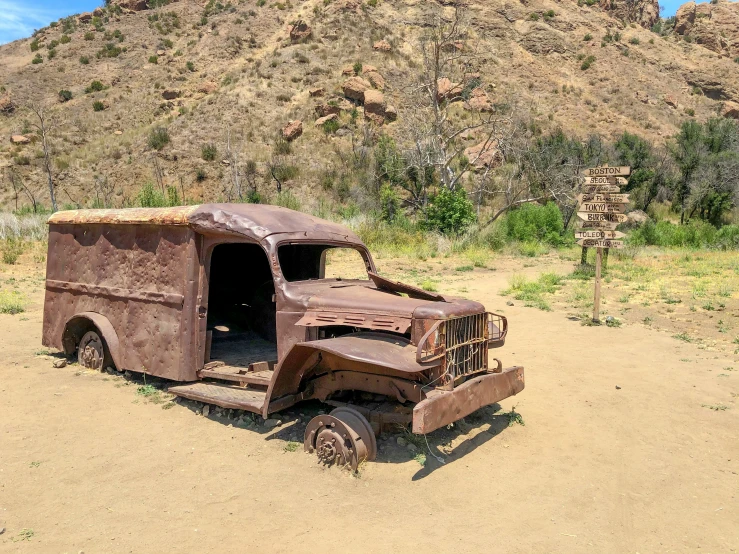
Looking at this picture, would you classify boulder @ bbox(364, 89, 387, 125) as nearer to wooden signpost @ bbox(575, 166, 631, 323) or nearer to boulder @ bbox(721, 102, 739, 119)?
wooden signpost @ bbox(575, 166, 631, 323)

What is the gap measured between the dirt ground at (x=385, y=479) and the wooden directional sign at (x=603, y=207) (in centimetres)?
398

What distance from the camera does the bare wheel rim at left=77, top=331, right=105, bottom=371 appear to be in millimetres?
6707

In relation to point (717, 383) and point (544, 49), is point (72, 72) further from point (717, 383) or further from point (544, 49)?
point (717, 383)

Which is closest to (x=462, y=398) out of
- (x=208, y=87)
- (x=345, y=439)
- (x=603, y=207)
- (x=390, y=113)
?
(x=345, y=439)

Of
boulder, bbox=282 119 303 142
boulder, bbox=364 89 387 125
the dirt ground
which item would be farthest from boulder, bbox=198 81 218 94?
the dirt ground

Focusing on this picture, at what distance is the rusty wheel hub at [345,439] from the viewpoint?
428 cm

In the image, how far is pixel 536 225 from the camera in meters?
22.8

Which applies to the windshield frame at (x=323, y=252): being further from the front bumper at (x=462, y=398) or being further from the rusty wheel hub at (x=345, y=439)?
the front bumper at (x=462, y=398)

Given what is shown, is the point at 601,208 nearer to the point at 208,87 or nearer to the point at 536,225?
the point at 536,225

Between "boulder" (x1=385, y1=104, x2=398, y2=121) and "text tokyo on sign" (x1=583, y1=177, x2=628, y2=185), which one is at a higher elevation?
"boulder" (x1=385, y1=104, x2=398, y2=121)

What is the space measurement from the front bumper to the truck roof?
2.16 m

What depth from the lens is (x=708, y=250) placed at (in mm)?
21203

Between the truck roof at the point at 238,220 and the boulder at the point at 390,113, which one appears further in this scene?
the boulder at the point at 390,113

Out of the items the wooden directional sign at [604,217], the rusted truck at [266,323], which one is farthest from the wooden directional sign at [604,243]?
the rusted truck at [266,323]
